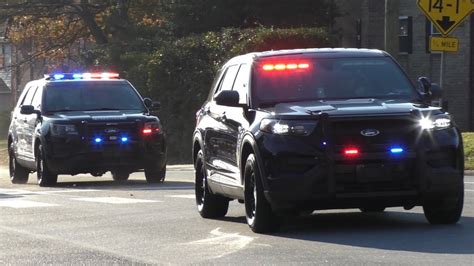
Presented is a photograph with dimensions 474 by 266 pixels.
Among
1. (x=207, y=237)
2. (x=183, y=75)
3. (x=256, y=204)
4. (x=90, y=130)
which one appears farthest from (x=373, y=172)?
(x=183, y=75)

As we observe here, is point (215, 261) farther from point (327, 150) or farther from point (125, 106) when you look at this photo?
point (125, 106)

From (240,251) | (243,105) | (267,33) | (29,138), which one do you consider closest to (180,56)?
(267,33)

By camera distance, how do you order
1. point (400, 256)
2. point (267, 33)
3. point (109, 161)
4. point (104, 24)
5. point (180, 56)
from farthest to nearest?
point (104, 24) < point (180, 56) < point (267, 33) < point (109, 161) < point (400, 256)

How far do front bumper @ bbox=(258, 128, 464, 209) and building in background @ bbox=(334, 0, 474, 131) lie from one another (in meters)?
26.5

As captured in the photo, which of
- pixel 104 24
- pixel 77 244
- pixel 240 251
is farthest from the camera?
pixel 104 24

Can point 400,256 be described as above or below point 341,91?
below

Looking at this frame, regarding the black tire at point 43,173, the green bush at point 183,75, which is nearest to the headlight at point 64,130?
the black tire at point 43,173

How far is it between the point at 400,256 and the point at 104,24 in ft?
119

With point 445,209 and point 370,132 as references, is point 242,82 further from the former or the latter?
point 445,209

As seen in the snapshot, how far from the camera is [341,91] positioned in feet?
37.2

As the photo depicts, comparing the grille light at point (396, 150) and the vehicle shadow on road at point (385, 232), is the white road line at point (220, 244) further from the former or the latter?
the grille light at point (396, 150)

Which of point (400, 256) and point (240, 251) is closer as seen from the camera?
point (400, 256)

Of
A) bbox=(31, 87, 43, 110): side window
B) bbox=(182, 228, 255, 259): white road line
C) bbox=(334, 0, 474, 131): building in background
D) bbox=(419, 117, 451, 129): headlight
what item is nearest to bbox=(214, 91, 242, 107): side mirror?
bbox=(182, 228, 255, 259): white road line

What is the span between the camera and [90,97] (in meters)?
20.3
